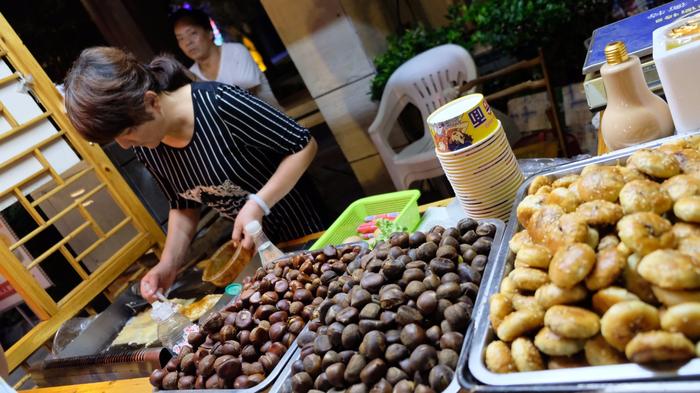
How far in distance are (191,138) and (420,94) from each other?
1955mm

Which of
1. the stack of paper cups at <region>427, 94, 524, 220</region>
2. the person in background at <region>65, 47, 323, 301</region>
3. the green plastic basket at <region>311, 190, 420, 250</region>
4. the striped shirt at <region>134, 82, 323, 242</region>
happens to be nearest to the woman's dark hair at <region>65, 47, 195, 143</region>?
the person in background at <region>65, 47, 323, 301</region>

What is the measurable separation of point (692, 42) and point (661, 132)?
0.23 meters

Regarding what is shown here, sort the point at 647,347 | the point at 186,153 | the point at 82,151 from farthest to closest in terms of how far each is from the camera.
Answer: the point at 82,151, the point at 186,153, the point at 647,347

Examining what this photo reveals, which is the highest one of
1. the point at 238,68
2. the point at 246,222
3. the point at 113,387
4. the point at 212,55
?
the point at 212,55

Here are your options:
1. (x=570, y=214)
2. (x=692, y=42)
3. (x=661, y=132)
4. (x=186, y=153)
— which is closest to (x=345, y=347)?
(x=570, y=214)

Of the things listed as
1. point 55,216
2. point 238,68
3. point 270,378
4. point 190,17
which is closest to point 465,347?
point 270,378

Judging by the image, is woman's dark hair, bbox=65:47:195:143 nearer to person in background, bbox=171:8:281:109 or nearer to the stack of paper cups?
the stack of paper cups

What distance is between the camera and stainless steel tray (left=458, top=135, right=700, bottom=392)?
653mm

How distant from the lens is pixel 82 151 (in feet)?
10.3

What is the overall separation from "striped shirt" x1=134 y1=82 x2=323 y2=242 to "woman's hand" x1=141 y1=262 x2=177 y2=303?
41 cm

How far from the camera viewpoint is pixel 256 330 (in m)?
1.40

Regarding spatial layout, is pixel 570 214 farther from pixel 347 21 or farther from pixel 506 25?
pixel 347 21

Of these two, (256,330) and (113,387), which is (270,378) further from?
(113,387)

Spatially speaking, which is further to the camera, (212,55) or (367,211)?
(212,55)
